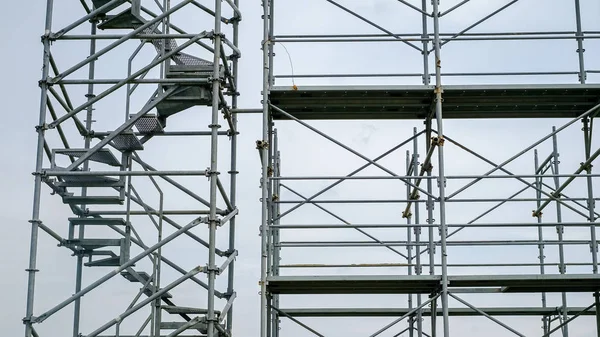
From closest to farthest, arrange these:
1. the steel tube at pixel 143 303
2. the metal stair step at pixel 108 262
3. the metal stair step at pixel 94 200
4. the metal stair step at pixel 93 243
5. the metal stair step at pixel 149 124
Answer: the steel tube at pixel 143 303
the metal stair step at pixel 94 200
the metal stair step at pixel 93 243
the metal stair step at pixel 108 262
the metal stair step at pixel 149 124

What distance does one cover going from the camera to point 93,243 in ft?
50.0

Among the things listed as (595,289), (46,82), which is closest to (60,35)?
(46,82)

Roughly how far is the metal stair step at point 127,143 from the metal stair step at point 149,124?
308mm

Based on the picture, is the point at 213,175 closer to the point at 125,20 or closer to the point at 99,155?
the point at 99,155

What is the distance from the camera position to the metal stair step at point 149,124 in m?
16.2

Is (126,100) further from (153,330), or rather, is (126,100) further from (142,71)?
(153,330)

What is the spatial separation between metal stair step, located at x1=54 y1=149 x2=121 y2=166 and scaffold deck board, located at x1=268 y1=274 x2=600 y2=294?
9.99 feet

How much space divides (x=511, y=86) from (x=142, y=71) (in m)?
5.74

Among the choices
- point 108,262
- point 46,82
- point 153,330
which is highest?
point 46,82

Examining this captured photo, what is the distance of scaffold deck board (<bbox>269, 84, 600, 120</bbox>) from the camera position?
Result: 15.8 metres

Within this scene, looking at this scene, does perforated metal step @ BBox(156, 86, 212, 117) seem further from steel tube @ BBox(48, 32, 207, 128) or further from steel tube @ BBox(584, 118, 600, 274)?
steel tube @ BBox(584, 118, 600, 274)

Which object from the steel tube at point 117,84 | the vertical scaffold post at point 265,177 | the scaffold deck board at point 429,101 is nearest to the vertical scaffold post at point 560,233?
the scaffold deck board at point 429,101

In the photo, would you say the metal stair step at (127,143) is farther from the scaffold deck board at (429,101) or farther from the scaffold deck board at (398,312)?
the scaffold deck board at (398,312)

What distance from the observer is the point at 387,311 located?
18609mm
